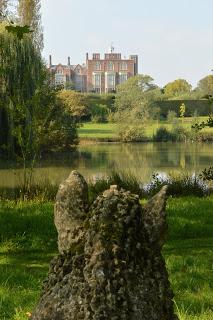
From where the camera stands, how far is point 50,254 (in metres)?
9.16

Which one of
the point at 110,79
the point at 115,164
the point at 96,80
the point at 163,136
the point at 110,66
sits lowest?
the point at 115,164

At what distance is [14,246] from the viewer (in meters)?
9.61

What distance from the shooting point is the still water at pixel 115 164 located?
30.9m

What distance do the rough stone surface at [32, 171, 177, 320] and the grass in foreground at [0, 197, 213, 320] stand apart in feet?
6.35

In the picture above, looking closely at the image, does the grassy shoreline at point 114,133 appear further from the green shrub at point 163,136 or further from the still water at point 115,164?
the still water at point 115,164

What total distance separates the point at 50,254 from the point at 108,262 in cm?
729

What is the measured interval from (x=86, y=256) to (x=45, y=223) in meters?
8.75

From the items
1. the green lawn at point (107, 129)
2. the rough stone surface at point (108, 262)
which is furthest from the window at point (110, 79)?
the rough stone surface at point (108, 262)

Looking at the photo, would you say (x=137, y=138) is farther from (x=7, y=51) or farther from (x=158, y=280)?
(x=158, y=280)

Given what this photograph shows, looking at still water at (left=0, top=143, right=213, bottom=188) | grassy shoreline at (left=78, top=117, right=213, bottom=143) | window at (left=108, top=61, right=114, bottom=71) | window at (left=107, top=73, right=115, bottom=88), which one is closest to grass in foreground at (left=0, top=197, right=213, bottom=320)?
still water at (left=0, top=143, right=213, bottom=188)

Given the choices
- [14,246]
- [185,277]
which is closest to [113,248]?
[185,277]

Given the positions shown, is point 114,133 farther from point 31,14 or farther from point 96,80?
point 96,80

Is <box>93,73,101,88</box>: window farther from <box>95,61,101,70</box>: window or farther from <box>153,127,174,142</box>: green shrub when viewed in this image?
<box>153,127,174,142</box>: green shrub

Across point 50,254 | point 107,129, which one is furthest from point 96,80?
point 50,254
